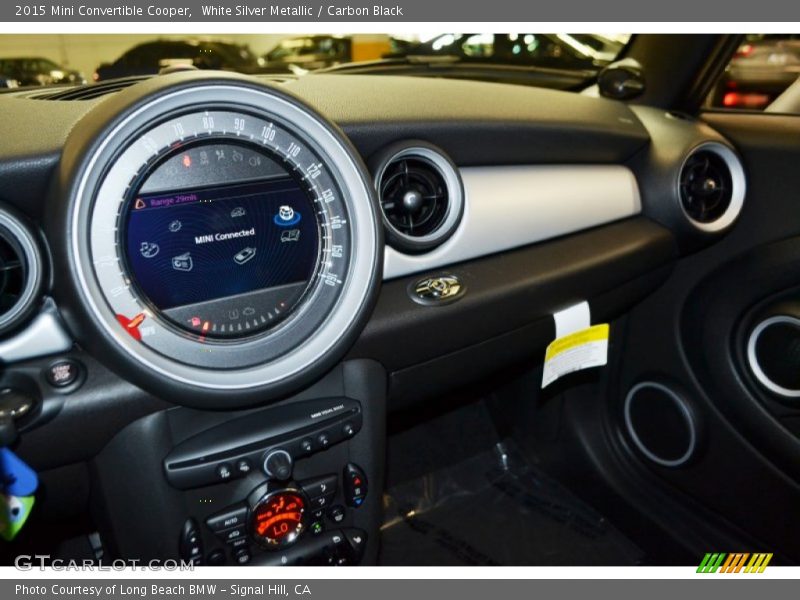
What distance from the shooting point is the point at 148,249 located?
1.02 m

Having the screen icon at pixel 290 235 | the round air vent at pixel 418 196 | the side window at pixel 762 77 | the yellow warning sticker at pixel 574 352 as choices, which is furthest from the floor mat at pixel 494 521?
the side window at pixel 762 77

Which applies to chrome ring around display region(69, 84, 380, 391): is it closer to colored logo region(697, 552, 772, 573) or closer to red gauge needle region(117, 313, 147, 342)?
red gauge needle region(117, 313, 147, 342)

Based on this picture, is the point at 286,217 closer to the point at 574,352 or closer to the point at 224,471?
the point at 224,471

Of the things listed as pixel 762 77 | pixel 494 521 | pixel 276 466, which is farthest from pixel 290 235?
pixel 762 77

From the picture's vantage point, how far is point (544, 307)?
1.46 metres

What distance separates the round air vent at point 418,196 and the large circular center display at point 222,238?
20 centimetres

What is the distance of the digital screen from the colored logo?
105 centimetres

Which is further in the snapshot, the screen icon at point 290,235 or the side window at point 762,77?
the side window at point 762,77

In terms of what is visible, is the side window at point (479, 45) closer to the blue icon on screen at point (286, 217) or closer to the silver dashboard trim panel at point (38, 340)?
the blue icon on screen at point (286, 217)

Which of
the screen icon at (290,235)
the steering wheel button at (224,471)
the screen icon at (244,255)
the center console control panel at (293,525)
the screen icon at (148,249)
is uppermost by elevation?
the screen icon at (148,249)

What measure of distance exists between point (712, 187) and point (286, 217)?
1121mm

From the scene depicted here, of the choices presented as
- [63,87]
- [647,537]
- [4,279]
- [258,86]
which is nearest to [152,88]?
[258,86]

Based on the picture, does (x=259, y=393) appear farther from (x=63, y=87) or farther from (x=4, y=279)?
(x=63, y=87)

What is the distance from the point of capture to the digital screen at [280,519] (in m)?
1.14
